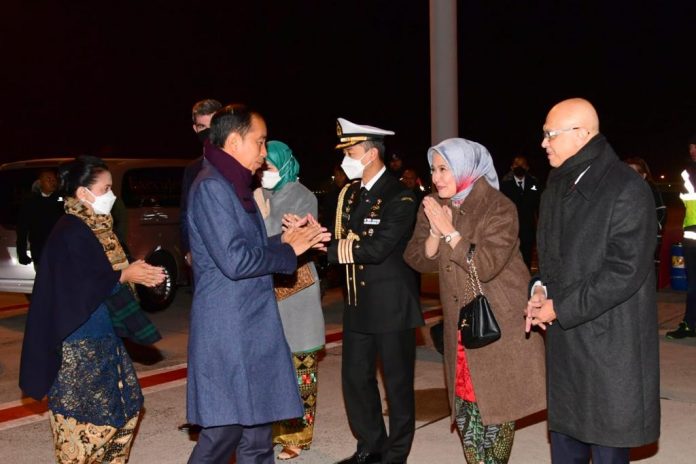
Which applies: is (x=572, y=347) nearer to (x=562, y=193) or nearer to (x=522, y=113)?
(x=562, y=193)

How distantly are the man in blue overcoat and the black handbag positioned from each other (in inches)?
33.6

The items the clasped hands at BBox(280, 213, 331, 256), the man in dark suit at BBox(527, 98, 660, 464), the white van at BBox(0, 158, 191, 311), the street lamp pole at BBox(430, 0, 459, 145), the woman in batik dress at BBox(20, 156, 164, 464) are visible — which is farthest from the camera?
the white van at BBox(0, 158, 191, 311)

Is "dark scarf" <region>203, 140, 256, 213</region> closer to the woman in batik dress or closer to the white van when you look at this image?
the woman in batik dress

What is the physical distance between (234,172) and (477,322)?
132 centimetres

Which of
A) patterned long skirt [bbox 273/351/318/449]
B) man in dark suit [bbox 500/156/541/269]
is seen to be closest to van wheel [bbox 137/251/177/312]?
man in dark suit [bbox 500/156/541/269]

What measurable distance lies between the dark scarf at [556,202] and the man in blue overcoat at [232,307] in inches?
43.4

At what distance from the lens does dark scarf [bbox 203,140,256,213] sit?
3.67 meters

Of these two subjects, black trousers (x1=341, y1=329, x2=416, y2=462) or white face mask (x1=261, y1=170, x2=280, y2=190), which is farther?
white face mask (x1=261, y1=170, x2=280, y2=190)

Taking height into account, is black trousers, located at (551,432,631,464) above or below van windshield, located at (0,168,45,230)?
below

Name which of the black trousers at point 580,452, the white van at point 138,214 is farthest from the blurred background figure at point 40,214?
the black trousers at point 580,452

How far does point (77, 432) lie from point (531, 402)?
2.21m

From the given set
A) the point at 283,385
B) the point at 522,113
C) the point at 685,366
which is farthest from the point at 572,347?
the point at 522,113

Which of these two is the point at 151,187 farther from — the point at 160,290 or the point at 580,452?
the point at 580,452

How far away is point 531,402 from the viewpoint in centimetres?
424
